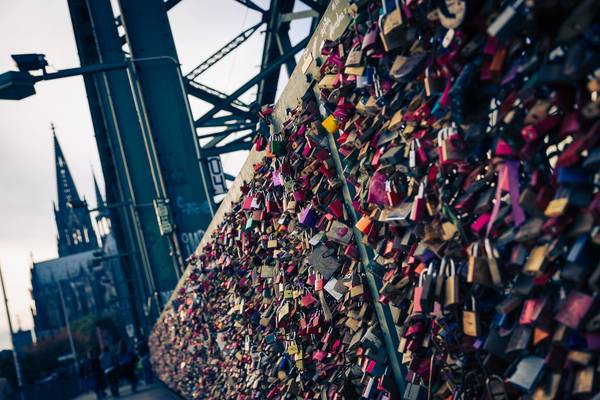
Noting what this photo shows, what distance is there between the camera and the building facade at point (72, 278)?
114125mm

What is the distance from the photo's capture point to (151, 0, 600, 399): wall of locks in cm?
135

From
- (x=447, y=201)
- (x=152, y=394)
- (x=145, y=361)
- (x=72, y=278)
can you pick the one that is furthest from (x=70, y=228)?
(x=447, y=201)

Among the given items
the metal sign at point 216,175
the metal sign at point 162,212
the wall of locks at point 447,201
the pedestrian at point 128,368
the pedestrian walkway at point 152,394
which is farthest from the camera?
the pedestrian at point 128,368

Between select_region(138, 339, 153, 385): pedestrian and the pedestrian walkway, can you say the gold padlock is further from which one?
select_region(138, 339, 153, 385): pedestrian

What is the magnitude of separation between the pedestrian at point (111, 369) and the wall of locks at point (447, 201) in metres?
18.1

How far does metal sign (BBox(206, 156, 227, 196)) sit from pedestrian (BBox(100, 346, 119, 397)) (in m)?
8.89

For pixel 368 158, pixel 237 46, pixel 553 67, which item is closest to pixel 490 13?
pixel 553 67

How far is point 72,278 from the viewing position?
11650 cm

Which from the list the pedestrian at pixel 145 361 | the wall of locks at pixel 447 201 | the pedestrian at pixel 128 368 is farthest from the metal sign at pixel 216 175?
the pedestrian at pixel 145 361

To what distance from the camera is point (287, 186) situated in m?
3.39

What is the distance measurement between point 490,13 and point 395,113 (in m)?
0.66

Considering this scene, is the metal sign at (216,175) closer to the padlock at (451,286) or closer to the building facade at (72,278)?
the padlock at (451,286)

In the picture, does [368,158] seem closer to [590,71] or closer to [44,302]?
[590,71]

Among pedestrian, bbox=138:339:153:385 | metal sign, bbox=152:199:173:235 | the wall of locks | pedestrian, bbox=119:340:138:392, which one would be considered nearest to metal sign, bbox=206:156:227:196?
metal sign, bbox=152:199:173:235
